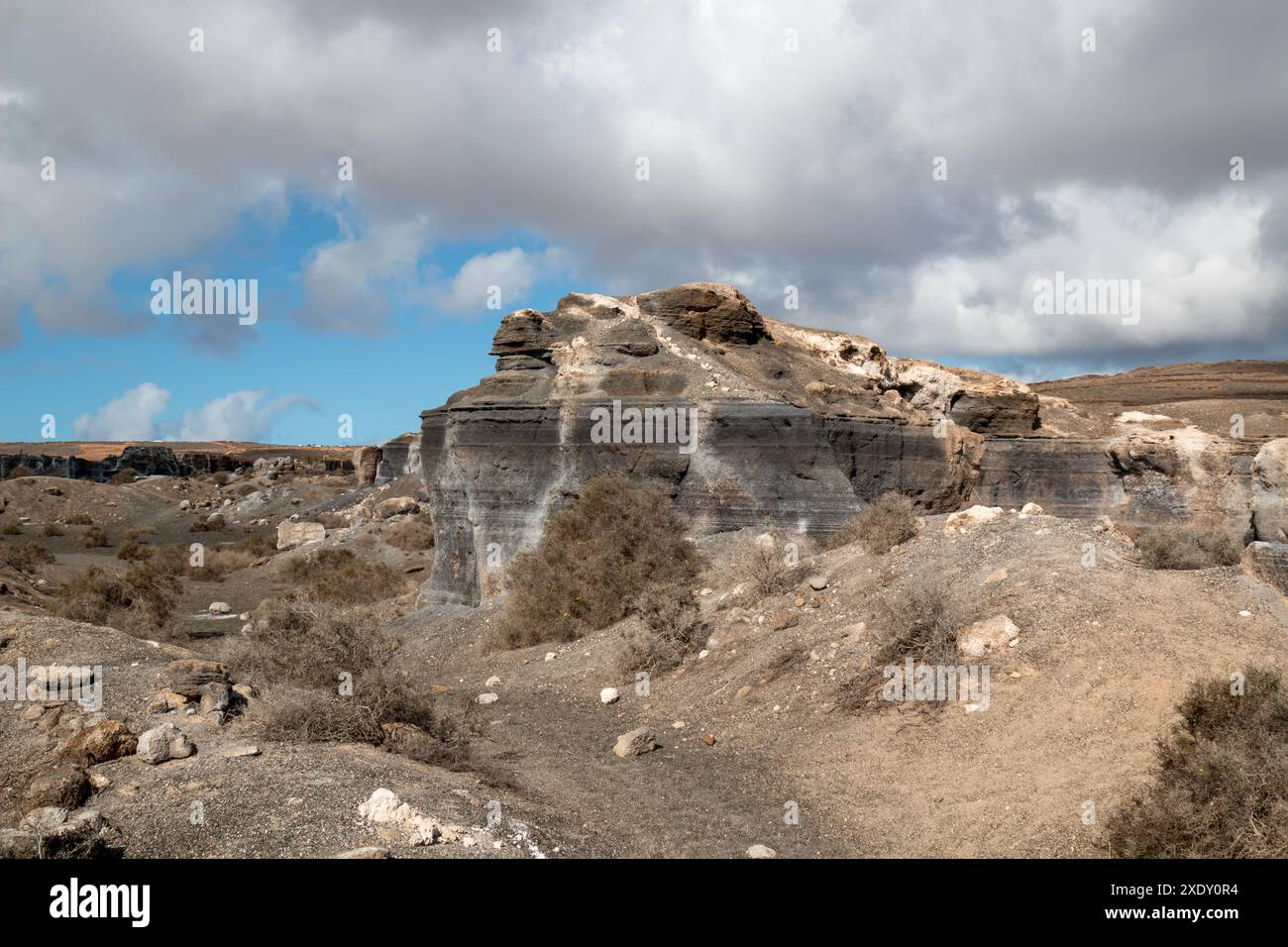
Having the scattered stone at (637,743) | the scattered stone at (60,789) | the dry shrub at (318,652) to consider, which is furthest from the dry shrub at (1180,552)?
the scattered stone at (60,789)

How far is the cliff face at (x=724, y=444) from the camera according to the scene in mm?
14953

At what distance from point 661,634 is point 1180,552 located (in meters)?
5.93

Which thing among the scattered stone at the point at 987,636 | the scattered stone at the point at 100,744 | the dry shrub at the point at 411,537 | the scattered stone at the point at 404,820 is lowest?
the scattered stone at the point at 404,820

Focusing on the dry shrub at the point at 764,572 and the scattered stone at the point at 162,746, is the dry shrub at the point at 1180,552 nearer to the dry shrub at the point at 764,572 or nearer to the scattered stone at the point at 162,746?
the dry shrub at the point at 764,572

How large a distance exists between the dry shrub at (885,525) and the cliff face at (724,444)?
1970mm

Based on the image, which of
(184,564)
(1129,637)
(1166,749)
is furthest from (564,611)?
(184,564)

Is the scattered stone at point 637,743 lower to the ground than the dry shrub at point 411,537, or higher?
lower

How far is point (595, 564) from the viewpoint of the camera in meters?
Result: 13.9

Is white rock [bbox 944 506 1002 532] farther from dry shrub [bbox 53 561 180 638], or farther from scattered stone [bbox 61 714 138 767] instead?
dry shrub [bbox 53 561 180 638]

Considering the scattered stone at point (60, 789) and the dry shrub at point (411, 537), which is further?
the dry shrub at point (411, 537)

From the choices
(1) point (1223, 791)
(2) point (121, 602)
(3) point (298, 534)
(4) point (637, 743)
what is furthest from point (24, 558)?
(1) point (1223, 791)

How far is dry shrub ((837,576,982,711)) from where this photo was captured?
332 inches

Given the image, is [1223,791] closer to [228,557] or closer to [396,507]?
[396,507]
